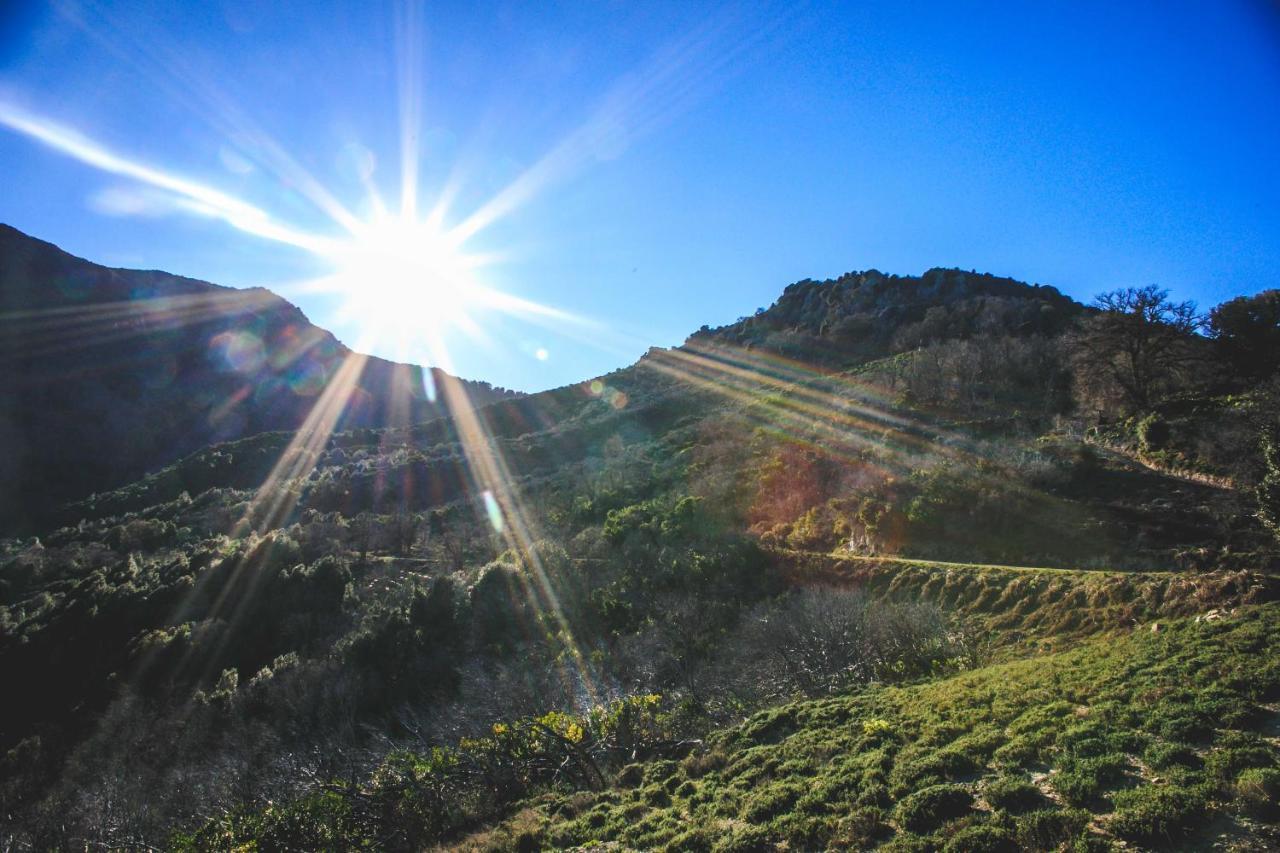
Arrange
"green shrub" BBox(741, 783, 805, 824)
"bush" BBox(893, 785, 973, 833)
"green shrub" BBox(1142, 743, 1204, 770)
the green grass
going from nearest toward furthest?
the green grass → "green shrub" BBox(1142, 743, 1204, 770) → "bush" BBox(893, 785, 973, 833) → "green shrub" BBox(741, 783, 805, 824)

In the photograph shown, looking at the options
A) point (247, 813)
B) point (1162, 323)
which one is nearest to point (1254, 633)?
point (247, 813)

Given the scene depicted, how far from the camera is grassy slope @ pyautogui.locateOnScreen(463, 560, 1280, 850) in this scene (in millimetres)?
7434

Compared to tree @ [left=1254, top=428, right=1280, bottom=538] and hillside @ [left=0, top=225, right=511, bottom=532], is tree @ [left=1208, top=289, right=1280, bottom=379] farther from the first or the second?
hillside @ [left=0, top=225, right=511, bottom=532]

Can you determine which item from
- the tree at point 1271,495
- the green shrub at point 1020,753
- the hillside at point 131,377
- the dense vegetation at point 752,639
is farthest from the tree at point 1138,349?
the hillside at point 131,377

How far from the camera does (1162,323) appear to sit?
41.9 meters

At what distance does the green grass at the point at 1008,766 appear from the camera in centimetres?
743

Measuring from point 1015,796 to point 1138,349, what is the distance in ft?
153

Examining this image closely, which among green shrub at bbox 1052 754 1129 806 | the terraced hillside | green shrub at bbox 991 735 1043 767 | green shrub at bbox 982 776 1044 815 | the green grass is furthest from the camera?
green shrub at bbox 991 735 1043 767

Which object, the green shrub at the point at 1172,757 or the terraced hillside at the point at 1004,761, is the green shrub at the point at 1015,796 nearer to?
the terraced hillside at the point at 1004,761

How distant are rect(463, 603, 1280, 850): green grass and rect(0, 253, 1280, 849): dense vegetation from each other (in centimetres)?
8

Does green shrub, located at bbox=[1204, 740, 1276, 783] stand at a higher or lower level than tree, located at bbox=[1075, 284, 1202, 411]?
lower

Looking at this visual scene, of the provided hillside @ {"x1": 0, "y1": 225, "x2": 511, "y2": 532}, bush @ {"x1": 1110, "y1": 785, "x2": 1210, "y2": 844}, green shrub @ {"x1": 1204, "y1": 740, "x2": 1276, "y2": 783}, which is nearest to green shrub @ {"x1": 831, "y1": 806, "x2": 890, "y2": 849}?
bush @ {"x1": 1110, "y1": 785, "x2": 1210, "y2": 844}

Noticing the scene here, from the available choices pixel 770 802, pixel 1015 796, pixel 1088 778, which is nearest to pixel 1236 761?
pixel 1088 778

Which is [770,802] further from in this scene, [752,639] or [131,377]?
[131,377]
